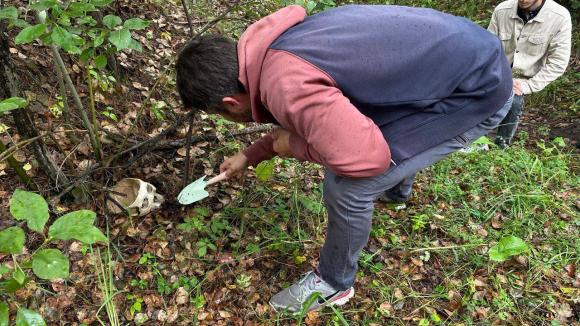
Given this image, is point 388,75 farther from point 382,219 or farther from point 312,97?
point 382,219

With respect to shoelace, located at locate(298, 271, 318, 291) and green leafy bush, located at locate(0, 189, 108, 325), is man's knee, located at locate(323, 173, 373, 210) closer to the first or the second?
shoelace, located at locate(298, 271, 318, 291)

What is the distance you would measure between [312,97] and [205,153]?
180cm

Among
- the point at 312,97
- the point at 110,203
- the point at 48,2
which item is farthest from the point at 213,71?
the point at 110,203

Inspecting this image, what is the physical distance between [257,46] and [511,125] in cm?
361

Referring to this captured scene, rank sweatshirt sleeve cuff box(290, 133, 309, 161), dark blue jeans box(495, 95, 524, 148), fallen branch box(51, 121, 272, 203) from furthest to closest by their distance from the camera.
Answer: dark blue jeans box(495, 95, 524, 148), fallen branch box(51, 121, 272, 203), sweatshirt sleeve cuff box(290, 133, 309, 161)

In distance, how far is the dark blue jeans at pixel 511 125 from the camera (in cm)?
416

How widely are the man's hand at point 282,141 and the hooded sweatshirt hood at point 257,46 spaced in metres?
0.27

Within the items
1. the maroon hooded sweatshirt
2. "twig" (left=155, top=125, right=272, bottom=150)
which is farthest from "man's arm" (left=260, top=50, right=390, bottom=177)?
"twig" (left=155, top=125, right=272, bottom=150)

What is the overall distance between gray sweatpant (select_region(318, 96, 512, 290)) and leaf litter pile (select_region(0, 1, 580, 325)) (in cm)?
29

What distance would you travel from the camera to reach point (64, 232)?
108 cm

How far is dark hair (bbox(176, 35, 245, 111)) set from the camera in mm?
1618

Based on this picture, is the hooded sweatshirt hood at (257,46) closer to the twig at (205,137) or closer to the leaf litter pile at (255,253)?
the leaf litter pile at (255,253)

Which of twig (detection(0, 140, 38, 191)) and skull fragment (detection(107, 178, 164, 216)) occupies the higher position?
twig (detection(0, 140, 38, 191))

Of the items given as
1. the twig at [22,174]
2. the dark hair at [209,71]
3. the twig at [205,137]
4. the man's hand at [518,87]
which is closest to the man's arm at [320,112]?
the dark hair at [209,71]
